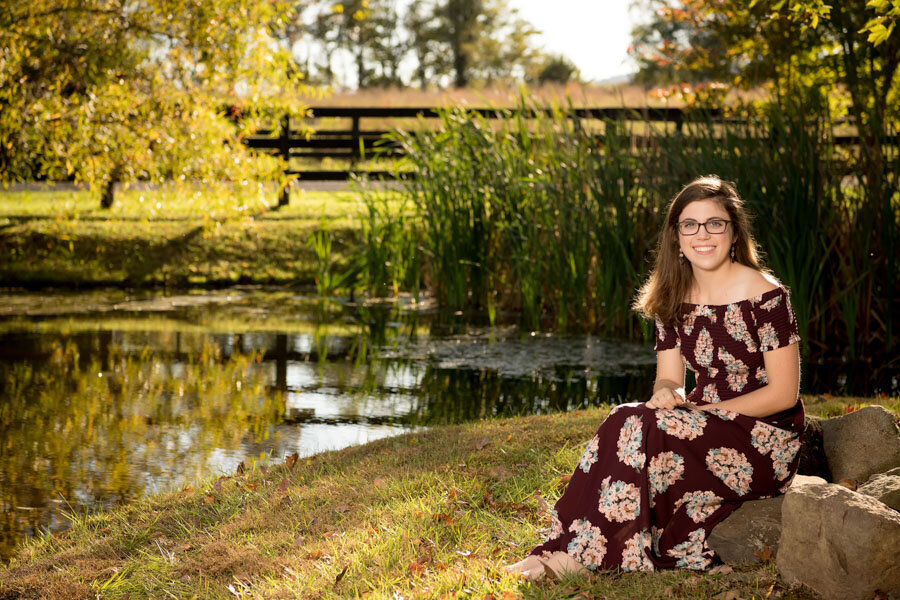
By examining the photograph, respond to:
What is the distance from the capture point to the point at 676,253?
141 inches

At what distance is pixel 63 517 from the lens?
4371 mm

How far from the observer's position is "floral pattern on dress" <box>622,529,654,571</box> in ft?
10.4

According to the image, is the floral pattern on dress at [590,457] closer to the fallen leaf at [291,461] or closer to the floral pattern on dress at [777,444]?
the floral pattern on dress at [777,444]

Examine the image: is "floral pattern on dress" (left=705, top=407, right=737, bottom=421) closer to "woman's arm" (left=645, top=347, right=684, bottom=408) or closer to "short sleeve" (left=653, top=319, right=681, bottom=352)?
"woman's arm" (left=645, top=347, right=684, bottom=408)

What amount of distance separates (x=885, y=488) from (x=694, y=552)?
654 millimetres

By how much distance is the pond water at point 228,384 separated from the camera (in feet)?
16.9

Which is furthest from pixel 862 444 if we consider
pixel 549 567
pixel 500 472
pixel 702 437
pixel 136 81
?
pixel 136 81

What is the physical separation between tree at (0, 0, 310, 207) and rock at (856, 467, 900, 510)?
7322 mm

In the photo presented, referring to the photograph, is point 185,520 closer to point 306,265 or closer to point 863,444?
point 863,444

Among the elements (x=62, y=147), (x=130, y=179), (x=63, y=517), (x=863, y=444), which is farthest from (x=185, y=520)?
(x=130, y=179)

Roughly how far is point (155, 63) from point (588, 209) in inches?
180

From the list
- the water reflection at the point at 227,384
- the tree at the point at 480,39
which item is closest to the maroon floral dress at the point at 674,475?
the water reflection at the point at 227,384

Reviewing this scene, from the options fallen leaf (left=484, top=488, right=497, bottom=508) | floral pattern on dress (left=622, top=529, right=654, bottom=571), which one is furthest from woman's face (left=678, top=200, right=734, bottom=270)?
fallen leaf (left=484, top=488, right=497, bottom=508)

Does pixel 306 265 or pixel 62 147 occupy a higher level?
pixel 62 147
